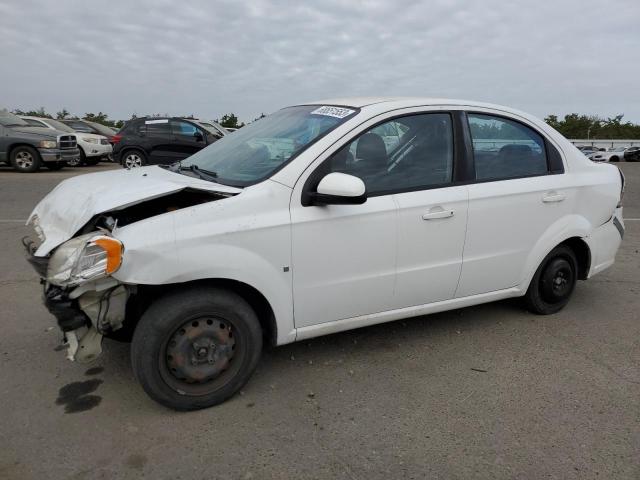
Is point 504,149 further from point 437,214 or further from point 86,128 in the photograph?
point 86,128

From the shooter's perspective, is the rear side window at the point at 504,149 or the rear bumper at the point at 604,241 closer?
the rear side window at the point at 504,149

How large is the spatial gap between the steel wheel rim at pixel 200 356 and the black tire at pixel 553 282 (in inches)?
99.3

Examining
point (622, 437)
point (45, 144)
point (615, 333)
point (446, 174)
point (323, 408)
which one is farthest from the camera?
point (45, 144)

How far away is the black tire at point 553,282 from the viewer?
3963mm

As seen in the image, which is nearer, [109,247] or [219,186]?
[109,247]

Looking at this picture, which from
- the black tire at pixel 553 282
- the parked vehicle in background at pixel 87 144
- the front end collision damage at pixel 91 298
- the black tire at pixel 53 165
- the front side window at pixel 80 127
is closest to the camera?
the front end collision damage at pixel 91 298

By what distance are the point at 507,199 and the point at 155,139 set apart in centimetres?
1330

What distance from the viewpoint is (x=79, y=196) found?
2885 millimetres

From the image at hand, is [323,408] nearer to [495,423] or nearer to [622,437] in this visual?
[495,423]

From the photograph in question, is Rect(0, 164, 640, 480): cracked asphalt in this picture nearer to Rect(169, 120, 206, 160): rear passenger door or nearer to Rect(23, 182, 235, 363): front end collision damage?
Rect(23, 182, 235, 363): front end collision damage

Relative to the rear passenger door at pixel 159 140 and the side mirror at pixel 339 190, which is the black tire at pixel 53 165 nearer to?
the rear passenger door at pixel 159 140

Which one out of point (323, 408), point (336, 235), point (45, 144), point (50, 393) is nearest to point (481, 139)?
point (336, 235)

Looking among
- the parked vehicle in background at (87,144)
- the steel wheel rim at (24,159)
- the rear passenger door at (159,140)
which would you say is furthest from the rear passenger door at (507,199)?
the parked vehicle in background at (87,144)

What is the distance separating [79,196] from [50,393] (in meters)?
1.17
